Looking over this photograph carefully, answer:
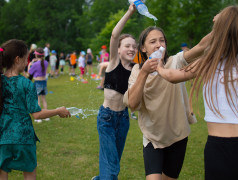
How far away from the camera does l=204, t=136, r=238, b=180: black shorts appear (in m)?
1.81

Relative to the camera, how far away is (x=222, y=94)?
1.89m

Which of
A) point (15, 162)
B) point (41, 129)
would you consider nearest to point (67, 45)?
point (41, 129)

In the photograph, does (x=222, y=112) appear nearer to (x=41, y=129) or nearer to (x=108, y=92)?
(x=108, y=92)

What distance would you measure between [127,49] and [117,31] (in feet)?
1.42

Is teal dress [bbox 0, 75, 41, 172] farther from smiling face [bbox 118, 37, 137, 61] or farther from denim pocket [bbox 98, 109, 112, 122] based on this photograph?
smiling face [bbox 118, 37, 137, 61]

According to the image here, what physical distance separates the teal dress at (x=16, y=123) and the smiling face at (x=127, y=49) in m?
1.22

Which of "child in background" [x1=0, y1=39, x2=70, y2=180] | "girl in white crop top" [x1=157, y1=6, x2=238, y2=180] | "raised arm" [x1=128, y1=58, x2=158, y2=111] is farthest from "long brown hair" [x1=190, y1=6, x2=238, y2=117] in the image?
"child in background" [x1=0, y1=39, x2=70, y2=180]

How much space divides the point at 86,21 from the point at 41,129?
54.1 metres

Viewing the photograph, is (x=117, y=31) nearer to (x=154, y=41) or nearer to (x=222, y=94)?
(x=154, y=41)

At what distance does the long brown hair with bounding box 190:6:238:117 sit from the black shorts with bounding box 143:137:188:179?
35.3 inches

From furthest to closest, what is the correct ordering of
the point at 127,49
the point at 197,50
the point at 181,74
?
the point at 127,49 → the point at 197,50 → the point at 181,74

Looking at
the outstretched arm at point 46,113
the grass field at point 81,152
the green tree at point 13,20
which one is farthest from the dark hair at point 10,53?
the green tree at point 13,20

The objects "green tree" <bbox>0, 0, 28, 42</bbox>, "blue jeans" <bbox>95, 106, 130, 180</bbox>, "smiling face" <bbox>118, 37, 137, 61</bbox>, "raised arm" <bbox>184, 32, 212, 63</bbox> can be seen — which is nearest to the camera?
"raised arm" <bbox>184, 32, 212, 63</bbox>

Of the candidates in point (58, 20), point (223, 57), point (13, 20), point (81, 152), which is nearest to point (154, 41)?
point (223, 57)
